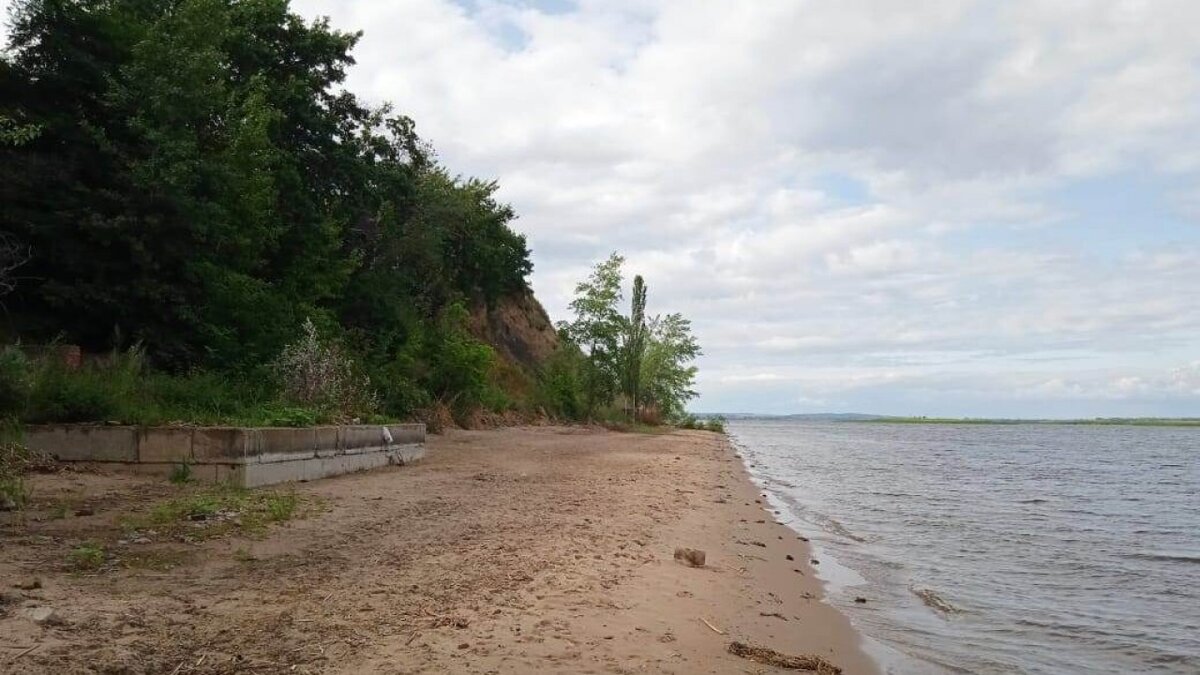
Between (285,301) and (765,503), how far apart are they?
10.5m

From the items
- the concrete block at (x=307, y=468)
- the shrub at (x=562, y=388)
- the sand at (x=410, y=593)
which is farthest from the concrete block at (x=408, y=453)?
the shrub at (x=562, y=388)

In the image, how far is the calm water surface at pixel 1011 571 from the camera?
672 cm

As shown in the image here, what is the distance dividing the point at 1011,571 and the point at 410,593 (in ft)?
25.5

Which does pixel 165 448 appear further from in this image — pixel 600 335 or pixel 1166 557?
pixel 600 335

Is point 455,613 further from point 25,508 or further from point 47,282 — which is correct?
point 47,282

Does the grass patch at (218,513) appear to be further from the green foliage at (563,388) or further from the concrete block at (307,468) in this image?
the green foliage at (563,388)

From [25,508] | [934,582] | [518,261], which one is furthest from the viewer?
[518,261]

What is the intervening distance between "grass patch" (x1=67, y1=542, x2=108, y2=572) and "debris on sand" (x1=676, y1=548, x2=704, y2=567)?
479cm

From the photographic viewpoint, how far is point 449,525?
28.2 ft

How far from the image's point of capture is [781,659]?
5.21 m

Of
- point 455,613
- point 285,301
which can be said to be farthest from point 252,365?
point 455,613

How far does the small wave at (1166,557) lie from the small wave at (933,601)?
16.6 feet

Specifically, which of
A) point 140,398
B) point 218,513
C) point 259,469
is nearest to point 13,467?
point 140,398

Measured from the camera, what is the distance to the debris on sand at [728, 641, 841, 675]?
5133 millimetres
